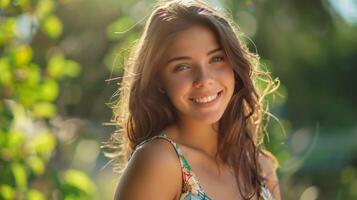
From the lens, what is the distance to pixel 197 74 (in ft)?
7.07

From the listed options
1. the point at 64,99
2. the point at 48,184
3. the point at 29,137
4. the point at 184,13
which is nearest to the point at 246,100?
the point at 184,13

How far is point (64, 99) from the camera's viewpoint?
4.93 metres

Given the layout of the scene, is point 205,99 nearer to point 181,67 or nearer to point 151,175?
point 181,67

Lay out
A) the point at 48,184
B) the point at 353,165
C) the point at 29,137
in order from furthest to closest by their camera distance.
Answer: the point at 353,165, the point at 48,184, the point at 29,137

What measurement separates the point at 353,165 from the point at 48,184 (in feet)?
18.3

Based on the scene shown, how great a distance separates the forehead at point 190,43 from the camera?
216 cm

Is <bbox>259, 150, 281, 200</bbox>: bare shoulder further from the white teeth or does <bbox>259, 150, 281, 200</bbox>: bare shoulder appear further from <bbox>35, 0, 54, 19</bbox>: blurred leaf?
<bbox>35, 0, 54, 19</bbox>: blurred leaf

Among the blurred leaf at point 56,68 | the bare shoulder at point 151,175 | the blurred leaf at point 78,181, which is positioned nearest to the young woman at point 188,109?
the bare shoulder at point 151,175

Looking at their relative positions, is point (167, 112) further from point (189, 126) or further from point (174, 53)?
point (174, 53)

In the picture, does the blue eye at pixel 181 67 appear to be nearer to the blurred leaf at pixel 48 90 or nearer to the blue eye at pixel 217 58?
the blue eye at pixel 217 58

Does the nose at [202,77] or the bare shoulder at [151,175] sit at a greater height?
the nose at [202,77]

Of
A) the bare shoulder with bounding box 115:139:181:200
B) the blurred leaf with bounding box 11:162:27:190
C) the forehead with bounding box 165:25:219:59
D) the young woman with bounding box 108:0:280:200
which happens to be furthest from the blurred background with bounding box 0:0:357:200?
the bare shoulder with bounding box 115:139:181:200

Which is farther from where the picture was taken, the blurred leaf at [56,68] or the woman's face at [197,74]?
the blurred leaf at [56,68]

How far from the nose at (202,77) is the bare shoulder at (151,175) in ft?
0.66
